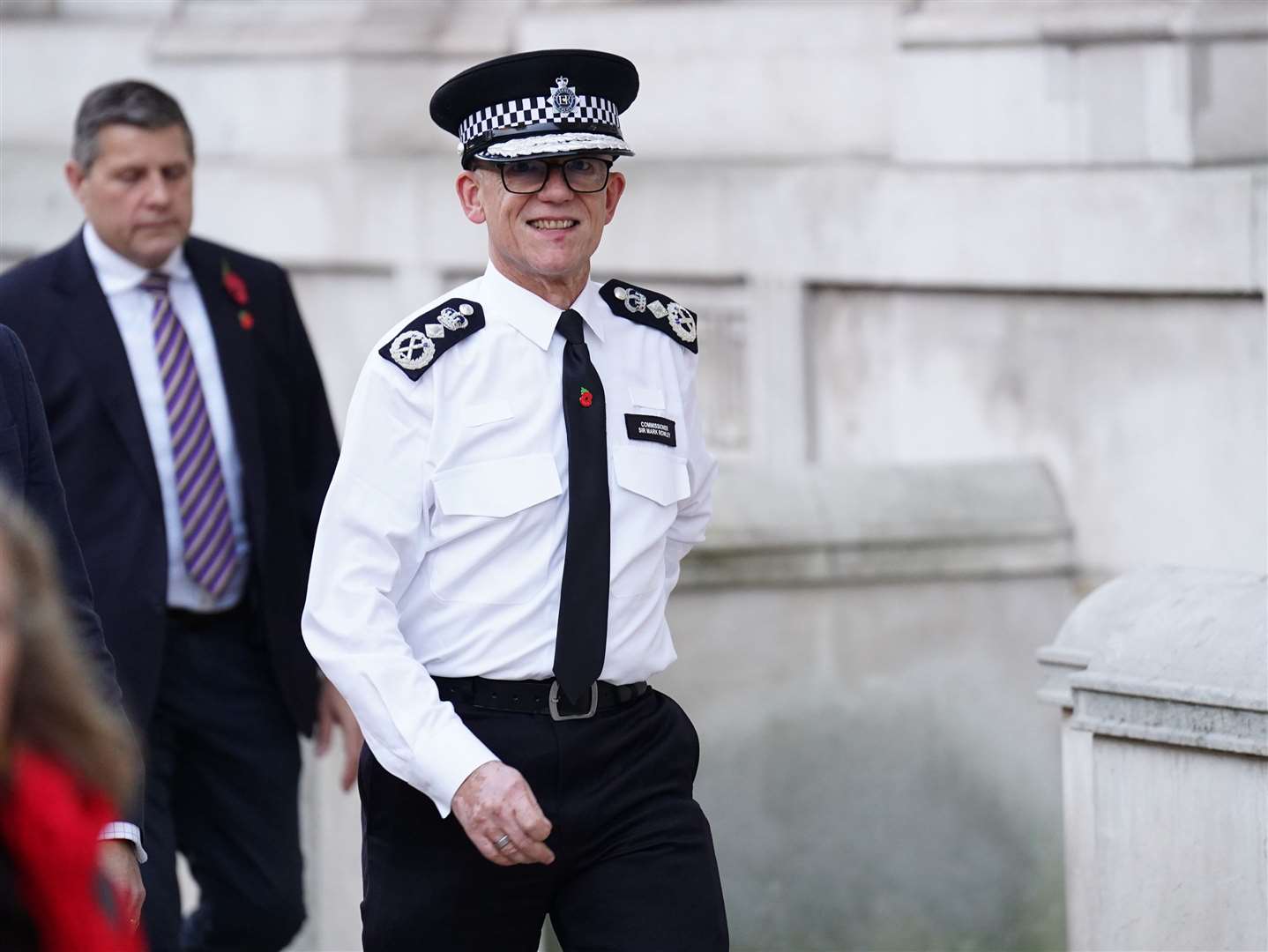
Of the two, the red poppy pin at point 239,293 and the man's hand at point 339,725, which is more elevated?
the red poppy pin at point 239,293

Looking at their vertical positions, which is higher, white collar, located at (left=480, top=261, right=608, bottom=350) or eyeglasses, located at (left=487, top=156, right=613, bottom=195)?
eyeglasses, located at (left=487, top=156, right=613, bottom=195)

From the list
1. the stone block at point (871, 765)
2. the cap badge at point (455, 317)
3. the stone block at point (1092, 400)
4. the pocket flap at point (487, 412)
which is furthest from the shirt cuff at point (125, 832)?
the stone block at point (1092, 400)

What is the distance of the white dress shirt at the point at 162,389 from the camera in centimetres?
434

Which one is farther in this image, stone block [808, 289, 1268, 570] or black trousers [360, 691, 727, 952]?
stone block [808, 289, 1268, 570]

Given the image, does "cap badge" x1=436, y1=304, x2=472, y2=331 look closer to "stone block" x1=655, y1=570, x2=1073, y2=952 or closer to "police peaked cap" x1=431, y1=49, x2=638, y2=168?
"police peaked cap" x1=431, y1=49, x2=638, y2=168

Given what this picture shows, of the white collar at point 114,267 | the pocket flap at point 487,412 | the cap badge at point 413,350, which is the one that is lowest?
the pocket flap at point 487,412

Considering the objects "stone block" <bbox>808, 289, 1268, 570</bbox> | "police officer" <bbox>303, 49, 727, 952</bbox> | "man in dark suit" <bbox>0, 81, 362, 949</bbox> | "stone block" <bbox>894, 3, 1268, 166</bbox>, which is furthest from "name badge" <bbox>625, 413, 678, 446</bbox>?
"stone block" <bbox>894, 3, 1268, 166</bbox>

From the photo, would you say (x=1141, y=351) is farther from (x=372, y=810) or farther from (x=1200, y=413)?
(x=372, y=810)

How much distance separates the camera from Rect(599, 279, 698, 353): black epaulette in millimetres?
3570

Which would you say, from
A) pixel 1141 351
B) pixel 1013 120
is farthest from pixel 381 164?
pixel 1141 351

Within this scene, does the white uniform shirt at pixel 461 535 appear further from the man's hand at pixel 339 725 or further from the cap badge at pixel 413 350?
the man's hand at pixel 339 725

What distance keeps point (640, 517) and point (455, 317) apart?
0.43 meters

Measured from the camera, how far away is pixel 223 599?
14.5 ft

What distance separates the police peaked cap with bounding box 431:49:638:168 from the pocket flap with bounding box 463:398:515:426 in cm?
38
